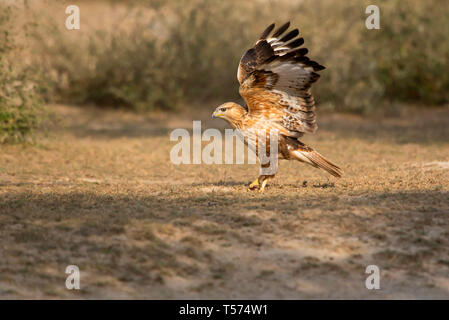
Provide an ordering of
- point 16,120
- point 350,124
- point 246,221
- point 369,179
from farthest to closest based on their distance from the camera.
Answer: point 350,124
point 16,120
point 369,179
point 246,221

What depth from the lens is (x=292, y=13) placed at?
47.7 feet

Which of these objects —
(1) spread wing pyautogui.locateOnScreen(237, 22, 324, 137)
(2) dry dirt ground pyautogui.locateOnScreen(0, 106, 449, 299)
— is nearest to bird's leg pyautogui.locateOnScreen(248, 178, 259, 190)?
(2) dry dirt ground pyautogui.locateOnScreen(0, 106, 449, 299)

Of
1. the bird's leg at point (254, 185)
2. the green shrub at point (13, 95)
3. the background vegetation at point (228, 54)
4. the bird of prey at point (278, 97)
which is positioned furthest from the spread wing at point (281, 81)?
the background vegetation at point (228, 54)

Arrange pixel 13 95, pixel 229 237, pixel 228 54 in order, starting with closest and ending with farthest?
pixel 229 237, pixel 13 95, pixel 228 54

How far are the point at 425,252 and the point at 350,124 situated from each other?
8340 mm

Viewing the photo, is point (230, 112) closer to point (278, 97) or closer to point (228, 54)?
point (278, 97)

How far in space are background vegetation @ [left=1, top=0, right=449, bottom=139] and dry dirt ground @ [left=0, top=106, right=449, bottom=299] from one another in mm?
6467

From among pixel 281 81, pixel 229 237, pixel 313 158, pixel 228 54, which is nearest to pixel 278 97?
pixel 281 81

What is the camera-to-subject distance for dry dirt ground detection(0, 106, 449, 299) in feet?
14.9

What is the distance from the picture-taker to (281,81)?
633 cm

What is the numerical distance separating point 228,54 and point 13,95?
5807 mm

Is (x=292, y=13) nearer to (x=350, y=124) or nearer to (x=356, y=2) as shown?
(x=356, y=2)

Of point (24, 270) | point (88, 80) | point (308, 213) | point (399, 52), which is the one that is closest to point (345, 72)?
point (399, 52)

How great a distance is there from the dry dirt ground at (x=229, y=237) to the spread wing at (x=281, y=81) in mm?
763
